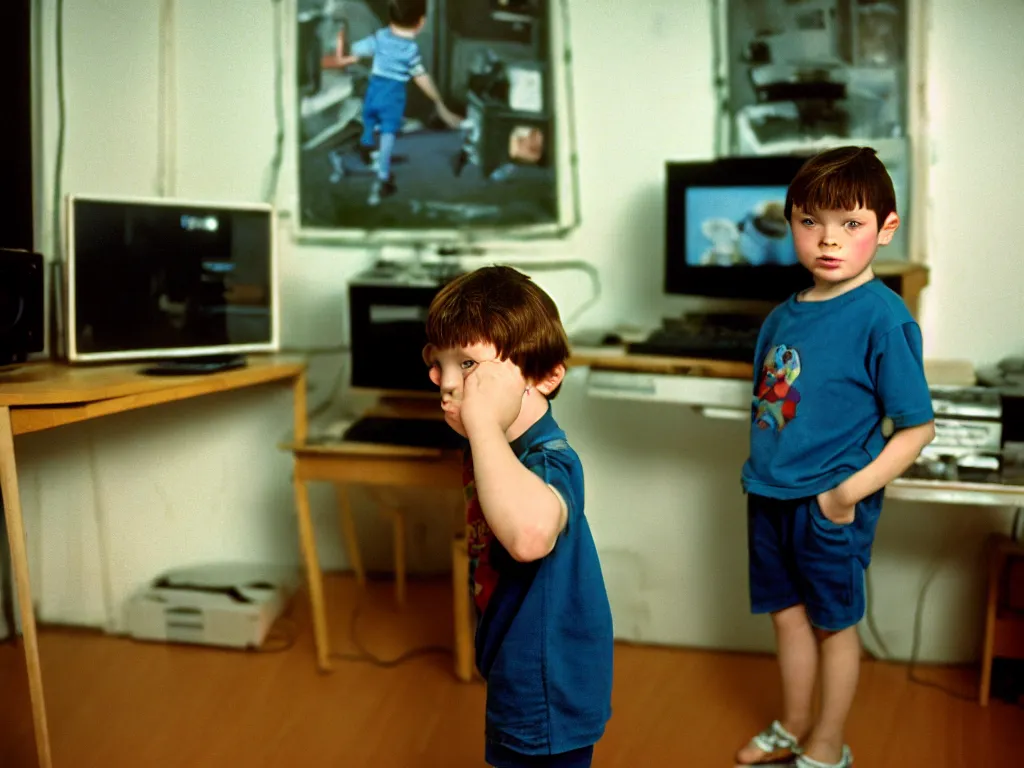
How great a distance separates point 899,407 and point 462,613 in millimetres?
1090

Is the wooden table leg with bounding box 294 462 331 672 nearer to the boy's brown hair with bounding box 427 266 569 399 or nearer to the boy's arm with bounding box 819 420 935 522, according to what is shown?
the boy's brown hair with bounding box 427 266 569 399

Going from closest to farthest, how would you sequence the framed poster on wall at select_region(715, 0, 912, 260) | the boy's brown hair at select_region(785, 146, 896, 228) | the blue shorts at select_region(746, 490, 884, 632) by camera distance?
the boy's brown hair at select_region(785, 146, 896, 228) < the blue shorts at select_region(746, 490, 884, 632) < the framed poster on wall at select_region(715, 0, 912, 260)

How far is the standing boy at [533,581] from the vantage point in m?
1.07

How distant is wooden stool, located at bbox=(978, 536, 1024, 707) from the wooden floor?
9 cm

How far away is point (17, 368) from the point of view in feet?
6.26

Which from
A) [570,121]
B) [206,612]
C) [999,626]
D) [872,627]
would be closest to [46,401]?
[206,612]

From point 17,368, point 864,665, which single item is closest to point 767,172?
point 864,665

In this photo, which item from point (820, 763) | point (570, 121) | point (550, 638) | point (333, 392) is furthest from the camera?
point (333, 392)

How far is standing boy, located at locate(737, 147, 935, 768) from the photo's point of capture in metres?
1.45

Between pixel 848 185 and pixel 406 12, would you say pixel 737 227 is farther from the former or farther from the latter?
pixel 406 12

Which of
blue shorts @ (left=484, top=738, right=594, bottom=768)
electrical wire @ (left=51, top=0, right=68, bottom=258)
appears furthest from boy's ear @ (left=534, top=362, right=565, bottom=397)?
electrical wire @ (left=51, top=0, right=68, bottom=258)

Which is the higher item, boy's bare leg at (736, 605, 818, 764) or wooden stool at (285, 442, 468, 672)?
wooden stool at (285, 442, 468, 672)

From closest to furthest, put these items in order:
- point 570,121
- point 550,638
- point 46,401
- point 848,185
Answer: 1. point 550,638
2. point 848,185
3. point 46,401
4. point 570,121

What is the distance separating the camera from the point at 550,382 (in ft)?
3.73
